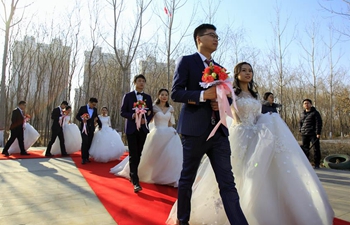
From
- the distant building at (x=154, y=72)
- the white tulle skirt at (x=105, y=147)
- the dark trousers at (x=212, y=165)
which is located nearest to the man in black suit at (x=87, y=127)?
the white tulle skirt at (x=105, y=147)

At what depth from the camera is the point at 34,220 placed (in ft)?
8.00

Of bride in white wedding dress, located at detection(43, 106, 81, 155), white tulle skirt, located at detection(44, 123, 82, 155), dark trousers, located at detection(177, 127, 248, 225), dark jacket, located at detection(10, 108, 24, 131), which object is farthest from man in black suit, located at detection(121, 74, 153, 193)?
dark jacket, located at detection(10, 108, 24, 131)

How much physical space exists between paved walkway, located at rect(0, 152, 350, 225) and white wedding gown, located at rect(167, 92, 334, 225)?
30.0 inches

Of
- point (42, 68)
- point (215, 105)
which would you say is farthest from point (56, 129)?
point (42, 68)

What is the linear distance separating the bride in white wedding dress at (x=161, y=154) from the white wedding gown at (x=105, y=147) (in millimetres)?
1951

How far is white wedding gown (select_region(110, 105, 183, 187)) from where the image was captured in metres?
4.03

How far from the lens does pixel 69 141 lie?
7855 mm

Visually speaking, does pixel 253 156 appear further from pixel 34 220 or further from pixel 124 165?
pixel 124 165

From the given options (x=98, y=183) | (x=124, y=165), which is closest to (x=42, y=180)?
(x=98, y=183)

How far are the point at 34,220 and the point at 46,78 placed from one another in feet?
49.9

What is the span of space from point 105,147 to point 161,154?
9.04 feet

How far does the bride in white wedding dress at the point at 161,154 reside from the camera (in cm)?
403

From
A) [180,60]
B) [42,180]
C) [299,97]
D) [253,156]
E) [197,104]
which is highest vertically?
[299,97]

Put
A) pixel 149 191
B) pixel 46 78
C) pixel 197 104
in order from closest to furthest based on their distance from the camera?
pixel 197 104 → pixel 149 191 → pixel 46 78
